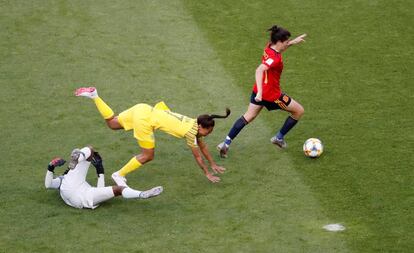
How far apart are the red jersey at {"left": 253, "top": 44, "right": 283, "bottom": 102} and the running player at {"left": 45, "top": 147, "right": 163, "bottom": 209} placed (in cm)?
250

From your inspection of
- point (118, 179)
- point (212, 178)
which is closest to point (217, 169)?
point (212, 178)

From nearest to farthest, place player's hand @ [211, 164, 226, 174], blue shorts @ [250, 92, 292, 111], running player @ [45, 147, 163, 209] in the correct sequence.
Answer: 1. running player @ [45, 147, 163, 209]
2. player's hand @ [211, 164, 226, 174]
3. blue shorts @ [250, 92, 292, 111]

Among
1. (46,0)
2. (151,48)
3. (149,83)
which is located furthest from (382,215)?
(46,0)

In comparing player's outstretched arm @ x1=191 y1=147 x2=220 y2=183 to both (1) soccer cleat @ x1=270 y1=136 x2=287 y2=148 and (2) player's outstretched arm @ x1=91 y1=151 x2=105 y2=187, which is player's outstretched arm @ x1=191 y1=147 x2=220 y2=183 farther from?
(1) soccer cleat @ x1=270 y1=136 x2=287 y2=148

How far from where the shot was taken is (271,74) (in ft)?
42.2

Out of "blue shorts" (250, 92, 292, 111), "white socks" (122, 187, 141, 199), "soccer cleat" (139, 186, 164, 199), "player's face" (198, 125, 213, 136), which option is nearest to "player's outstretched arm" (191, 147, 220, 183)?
"player's face" (198, 125, 213, 136)

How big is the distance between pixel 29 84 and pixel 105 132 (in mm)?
2265

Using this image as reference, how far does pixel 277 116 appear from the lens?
47.6ft

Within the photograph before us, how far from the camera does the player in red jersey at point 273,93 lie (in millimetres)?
12625

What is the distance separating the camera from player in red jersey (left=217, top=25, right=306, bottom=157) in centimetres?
1262

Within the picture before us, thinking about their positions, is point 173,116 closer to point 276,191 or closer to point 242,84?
point 276,191

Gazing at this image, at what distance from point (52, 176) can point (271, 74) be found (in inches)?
142

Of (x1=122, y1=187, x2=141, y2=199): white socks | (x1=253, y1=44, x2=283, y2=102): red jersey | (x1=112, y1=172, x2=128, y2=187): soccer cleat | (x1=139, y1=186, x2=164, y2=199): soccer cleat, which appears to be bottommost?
(x1=112, y1=172, x2=128, y2=187): soccer cleat

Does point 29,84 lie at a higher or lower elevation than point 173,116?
lower
